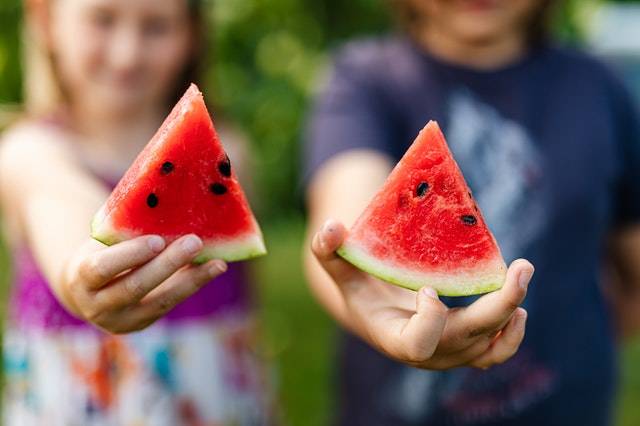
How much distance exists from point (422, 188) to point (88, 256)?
0.80 m

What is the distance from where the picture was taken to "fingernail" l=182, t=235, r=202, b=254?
67.1 inches

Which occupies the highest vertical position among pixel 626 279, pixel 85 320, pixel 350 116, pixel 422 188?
pixel 422 188

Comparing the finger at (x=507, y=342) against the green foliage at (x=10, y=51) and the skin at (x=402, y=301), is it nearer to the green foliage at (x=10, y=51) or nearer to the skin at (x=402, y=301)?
the skin at (x=402, y=301)

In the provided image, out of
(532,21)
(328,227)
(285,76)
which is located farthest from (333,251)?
(285,76)

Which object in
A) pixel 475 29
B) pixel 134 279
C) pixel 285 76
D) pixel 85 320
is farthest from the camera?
pixel 285 76

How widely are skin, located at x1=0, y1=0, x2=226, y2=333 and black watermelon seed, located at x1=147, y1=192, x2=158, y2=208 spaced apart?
0.99 ft

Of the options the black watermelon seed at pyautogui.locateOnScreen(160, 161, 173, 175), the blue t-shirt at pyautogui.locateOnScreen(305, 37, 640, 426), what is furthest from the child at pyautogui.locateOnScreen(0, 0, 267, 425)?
the black watermelon seed at pyautogui.locateOnScreen(160, 161, 173, 175)

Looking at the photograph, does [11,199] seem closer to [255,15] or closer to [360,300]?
[360,300]

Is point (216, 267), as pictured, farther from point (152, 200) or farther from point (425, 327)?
point (425, 327)

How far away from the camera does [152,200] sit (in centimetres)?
189

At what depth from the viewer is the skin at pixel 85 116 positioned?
2.52 m

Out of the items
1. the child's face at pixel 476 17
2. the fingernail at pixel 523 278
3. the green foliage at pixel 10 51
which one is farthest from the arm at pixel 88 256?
the green foliage at pixel 10 51

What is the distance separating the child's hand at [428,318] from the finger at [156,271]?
0.88 ft

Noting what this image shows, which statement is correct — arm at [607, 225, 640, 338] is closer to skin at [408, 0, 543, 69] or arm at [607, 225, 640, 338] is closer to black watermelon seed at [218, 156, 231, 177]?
skin at [408, 0, 543, 69]
